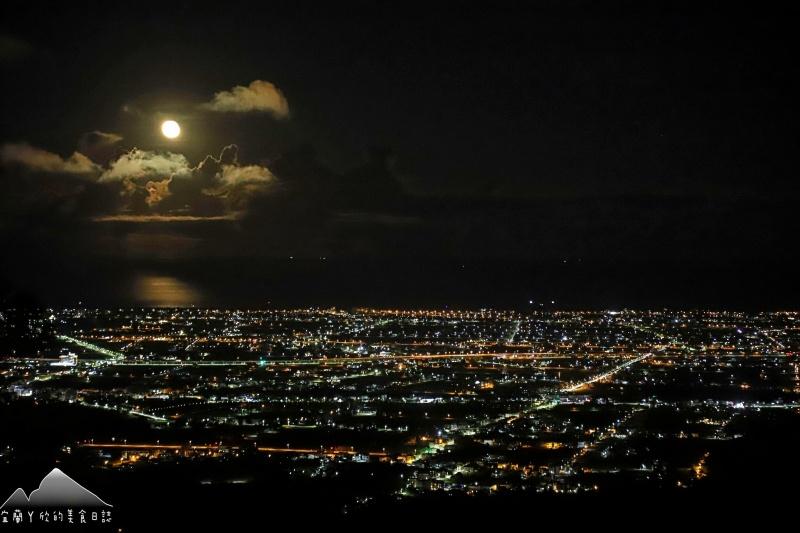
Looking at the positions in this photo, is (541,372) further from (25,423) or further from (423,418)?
(25,423)

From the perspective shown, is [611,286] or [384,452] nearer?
[384,452]

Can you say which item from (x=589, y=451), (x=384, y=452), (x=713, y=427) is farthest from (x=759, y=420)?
(x=384, y=452)

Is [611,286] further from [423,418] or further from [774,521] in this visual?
[774,521]

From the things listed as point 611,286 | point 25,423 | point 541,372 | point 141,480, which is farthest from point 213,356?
point 611,286

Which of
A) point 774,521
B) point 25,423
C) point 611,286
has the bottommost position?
point 774,521

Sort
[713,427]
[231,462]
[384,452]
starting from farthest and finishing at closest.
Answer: [713,427] < [384,452] < [231,462]

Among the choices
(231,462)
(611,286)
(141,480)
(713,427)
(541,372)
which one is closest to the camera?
(141,480)

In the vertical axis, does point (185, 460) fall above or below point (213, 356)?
below
